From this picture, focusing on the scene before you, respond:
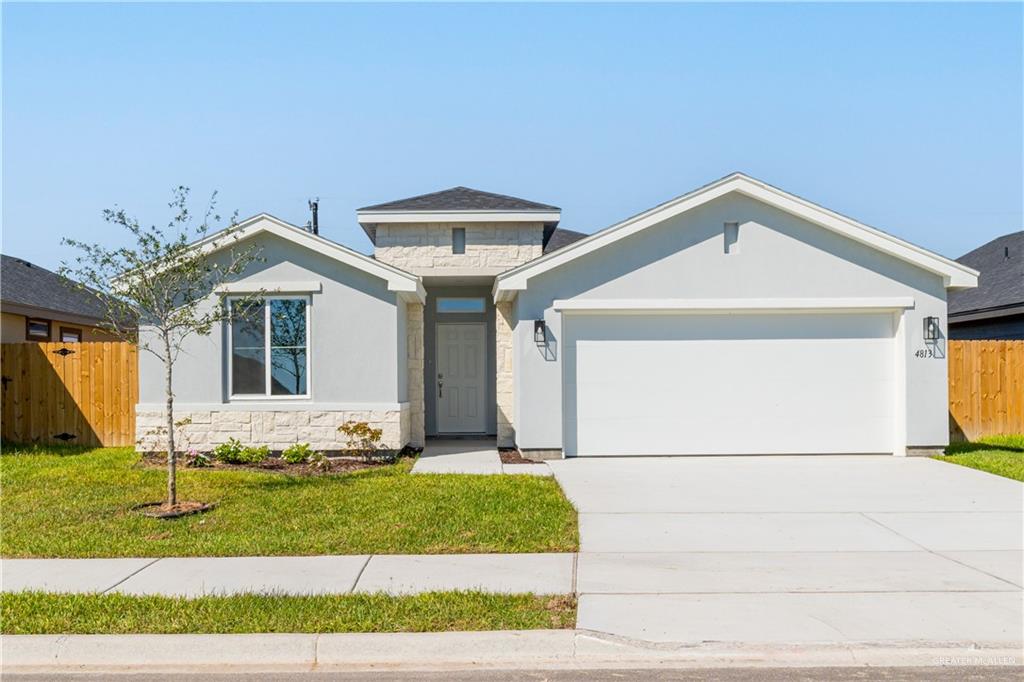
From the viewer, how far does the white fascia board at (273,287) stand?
1349cm

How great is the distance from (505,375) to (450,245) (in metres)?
2.75

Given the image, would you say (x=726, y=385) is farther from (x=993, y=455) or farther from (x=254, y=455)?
(x=254, y=455)

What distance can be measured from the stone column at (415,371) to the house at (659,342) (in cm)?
118

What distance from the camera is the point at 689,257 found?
45.4 ft

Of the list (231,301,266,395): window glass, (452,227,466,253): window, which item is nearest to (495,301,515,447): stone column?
(452,227,466,253): window

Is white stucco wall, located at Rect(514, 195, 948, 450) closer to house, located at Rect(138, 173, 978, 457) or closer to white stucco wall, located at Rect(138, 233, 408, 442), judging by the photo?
house, located at Rect(138, 173, 978, 457)

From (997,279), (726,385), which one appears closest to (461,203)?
(726,385)

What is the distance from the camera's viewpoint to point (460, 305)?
17.2 meters

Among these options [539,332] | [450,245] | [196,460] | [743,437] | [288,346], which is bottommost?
[196,460]

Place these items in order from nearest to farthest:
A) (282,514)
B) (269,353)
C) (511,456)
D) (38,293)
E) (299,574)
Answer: (299,574) < (282,514) < (269,353) < (511,456) < (38,293)

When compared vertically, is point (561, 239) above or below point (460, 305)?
above

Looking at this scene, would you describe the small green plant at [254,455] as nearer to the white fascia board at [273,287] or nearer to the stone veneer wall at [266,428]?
the stone veneer wall at [266,428]

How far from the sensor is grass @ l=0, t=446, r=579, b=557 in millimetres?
7805

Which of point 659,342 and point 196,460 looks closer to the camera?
point 196,460
